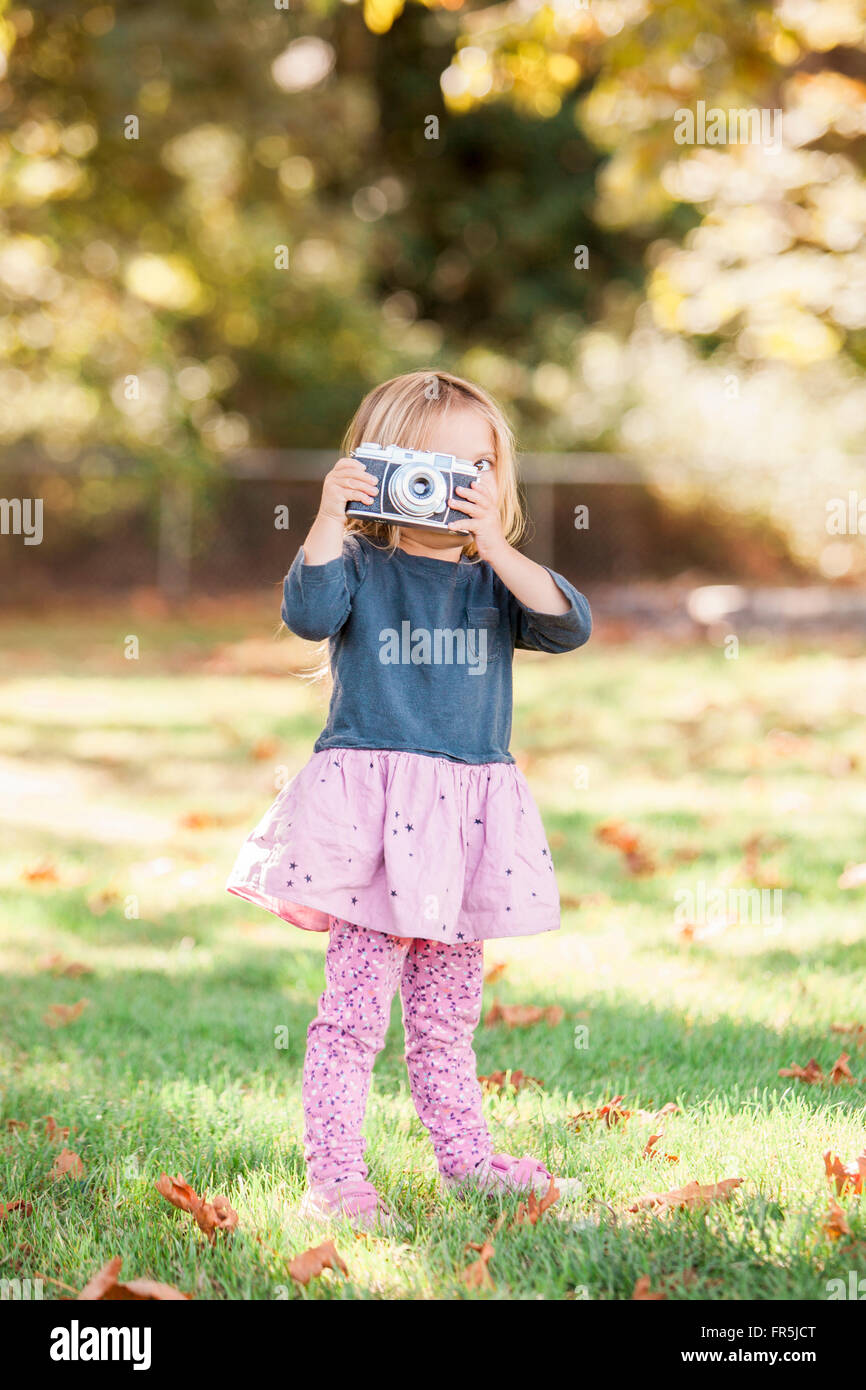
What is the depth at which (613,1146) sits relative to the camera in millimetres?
2533

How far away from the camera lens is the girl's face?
0.41 ft

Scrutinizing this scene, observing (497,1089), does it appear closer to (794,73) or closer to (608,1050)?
(608,1050)

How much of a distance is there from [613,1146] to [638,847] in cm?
258

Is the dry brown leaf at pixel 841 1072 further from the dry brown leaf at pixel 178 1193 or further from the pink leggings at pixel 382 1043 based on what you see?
the dry brown leaf at pixel 178 1193

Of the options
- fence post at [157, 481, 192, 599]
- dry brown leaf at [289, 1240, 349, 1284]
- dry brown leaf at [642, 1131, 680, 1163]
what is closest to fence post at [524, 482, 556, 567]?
fence post at [157, 481, 192, 599]

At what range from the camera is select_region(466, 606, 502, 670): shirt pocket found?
2.54m

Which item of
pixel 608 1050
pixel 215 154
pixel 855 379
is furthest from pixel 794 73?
pixel 608 1050

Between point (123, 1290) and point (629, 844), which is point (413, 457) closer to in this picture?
point (123, 1290)

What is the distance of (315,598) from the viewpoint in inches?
94.0

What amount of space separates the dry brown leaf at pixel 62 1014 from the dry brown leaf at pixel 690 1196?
5.39 feet

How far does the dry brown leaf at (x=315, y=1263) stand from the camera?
2.06 metres

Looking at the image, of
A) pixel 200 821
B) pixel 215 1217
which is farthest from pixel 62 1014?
pixel 200 821
